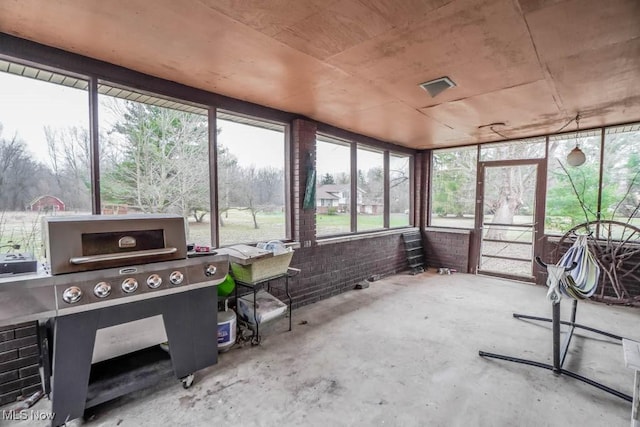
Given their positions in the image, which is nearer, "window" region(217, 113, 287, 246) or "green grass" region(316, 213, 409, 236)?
"window" region(217, 113, 287, 246)

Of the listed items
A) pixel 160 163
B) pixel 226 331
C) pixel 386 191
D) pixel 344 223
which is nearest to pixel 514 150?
pixel 386 191

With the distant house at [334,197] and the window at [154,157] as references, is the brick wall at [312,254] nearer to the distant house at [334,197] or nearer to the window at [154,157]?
the distant house at [334,197]

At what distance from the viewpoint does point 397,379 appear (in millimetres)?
2361

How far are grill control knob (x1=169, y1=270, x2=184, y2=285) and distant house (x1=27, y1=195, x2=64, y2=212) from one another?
123cm

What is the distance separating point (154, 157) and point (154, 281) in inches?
55.9

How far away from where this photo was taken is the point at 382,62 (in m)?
2.44

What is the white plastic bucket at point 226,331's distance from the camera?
267 centimetres

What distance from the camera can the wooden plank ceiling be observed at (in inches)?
68.9

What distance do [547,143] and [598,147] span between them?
0.65 metres

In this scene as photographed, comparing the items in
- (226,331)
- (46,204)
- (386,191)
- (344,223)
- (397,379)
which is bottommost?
(397,379)

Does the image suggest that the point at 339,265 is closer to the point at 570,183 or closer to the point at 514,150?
the point at 514,150

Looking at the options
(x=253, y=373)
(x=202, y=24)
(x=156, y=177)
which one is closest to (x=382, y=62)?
(x=202, y=24)

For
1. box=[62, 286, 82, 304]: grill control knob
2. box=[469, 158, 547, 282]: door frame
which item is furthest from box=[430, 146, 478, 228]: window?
box=[62, 286, 82, 304]: grill control knob

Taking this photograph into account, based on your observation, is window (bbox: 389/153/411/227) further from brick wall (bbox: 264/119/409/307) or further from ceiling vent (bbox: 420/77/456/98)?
ceiling vent (bbox: 420/77/456/98)
